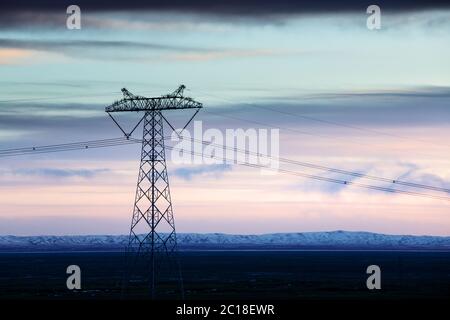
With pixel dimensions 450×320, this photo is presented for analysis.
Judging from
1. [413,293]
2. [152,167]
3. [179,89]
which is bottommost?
[413,293]

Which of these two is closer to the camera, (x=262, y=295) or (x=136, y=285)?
(x=262, y=295)
